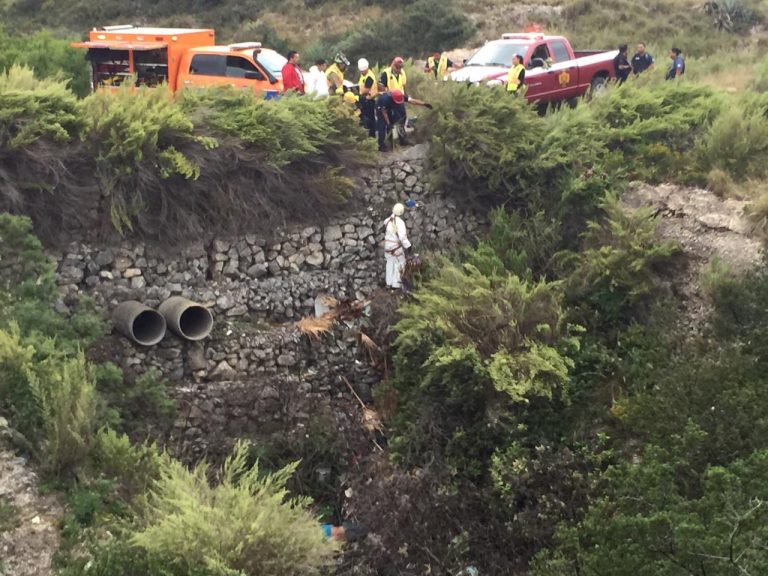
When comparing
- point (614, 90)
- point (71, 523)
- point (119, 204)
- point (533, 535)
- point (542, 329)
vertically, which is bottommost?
point (533, 535)

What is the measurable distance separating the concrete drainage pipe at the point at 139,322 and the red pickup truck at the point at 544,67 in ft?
24.9

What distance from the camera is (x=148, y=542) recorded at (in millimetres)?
6879

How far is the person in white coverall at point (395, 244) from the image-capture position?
1205 cm

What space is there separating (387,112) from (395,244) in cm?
240

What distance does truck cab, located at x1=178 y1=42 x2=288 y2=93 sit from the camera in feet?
51.1

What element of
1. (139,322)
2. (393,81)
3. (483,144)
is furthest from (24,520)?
(393,81)

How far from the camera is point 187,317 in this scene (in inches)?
437

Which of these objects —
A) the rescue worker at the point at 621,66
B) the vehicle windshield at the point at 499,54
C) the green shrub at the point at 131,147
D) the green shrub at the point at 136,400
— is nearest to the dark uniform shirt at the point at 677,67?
the rescue worker at the point at 621,66

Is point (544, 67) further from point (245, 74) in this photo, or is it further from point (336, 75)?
point (245, 74)

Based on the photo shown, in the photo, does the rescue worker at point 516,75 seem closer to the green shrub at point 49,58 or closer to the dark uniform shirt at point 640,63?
the dark uniform shirt at point 640,63

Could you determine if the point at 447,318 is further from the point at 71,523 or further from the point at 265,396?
the point at 71,523

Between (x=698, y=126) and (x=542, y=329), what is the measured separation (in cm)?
529

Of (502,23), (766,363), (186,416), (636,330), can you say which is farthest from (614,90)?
(502,23)

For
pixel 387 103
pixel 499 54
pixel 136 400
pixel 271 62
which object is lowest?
pixel 136 400
